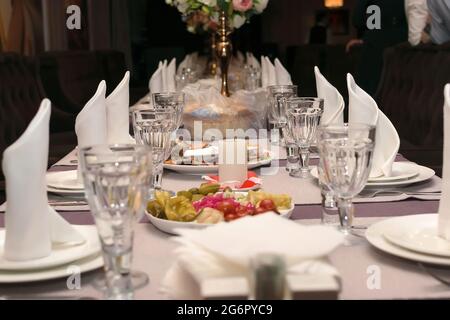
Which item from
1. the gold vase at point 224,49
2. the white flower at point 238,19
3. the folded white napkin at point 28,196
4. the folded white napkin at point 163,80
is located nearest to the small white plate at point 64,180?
the folded white napkin at point 28,196

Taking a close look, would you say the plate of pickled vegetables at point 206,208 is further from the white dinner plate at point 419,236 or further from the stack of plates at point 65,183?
the stack of plates at point 65,183

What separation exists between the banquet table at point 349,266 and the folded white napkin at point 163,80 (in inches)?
78.5

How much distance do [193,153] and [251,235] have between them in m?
1.04

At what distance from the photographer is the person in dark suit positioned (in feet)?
18.1

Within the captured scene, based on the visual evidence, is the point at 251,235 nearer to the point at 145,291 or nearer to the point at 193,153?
the point at 145,291

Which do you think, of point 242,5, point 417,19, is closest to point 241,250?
point 242,5

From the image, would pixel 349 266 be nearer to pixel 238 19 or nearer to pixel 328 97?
pixel 328 97

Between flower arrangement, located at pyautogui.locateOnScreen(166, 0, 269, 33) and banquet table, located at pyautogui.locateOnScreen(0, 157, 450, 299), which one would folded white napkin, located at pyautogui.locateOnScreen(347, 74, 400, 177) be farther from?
flower arrangement, located at pyautogui.locateOnScreen(166, 0, 269, 33)

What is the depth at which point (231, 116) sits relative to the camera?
97.3 inches

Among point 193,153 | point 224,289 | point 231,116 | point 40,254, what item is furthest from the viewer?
point 231,116

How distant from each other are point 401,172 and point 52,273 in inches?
38.7

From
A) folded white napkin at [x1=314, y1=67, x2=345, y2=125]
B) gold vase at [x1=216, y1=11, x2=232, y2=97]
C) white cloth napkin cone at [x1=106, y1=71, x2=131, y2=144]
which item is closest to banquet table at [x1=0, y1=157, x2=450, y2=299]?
white cloth napkin cone at [x1=106, y1=71, x2=131, y2=144]
